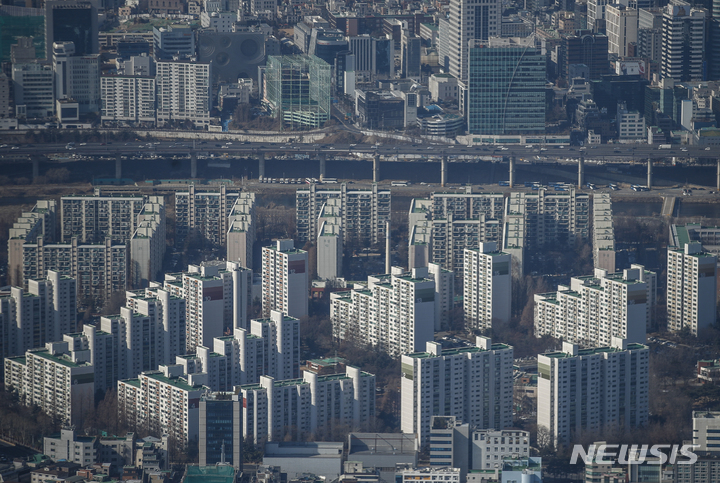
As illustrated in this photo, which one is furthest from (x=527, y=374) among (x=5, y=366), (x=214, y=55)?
(x=214, y=55)

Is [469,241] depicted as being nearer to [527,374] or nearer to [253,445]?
[527,374]

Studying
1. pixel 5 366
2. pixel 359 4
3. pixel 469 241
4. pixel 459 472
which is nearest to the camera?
pixel 459 472

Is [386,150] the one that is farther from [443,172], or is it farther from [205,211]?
[205,211]

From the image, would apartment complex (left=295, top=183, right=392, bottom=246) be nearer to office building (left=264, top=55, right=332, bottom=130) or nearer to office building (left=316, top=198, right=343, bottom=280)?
office building (left=316, top=198, right=343, bottom=280)

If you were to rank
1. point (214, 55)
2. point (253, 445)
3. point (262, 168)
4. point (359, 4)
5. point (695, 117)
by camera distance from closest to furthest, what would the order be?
point (253, 445)
point (262, 168)
point (695, 117)
point (214, 55)
point (359, 4)

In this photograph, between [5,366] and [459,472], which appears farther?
[5,366]

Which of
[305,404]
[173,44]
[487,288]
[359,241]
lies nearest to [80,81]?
[173,44]
